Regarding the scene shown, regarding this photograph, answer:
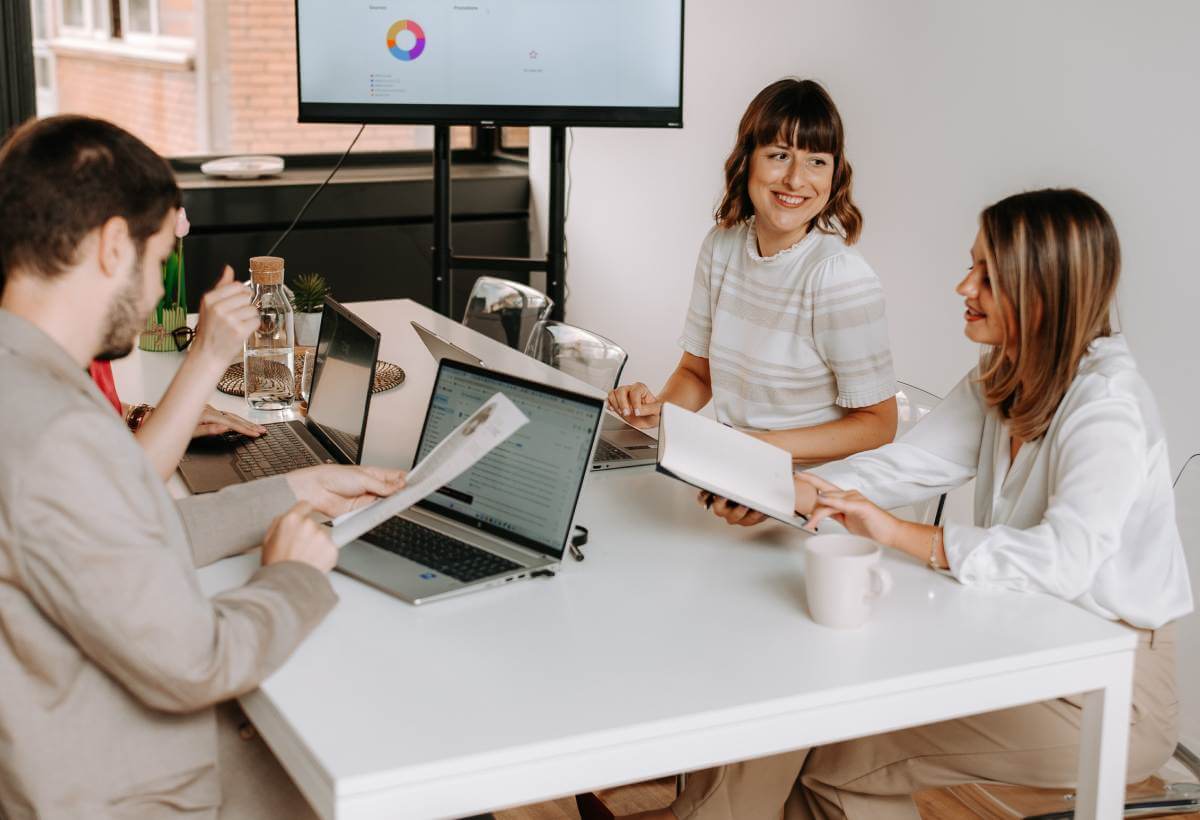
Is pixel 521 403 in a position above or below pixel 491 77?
below

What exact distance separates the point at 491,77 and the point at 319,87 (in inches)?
20.4

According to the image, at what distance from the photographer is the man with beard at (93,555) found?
1.21 metres

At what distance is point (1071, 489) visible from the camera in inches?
65.8

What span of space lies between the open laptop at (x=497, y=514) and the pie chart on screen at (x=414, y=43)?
7.51 ft

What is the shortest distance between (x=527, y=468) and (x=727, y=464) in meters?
0.27

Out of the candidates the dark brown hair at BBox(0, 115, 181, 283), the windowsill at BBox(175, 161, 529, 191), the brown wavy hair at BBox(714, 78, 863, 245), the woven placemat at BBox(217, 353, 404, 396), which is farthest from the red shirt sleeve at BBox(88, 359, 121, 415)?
the windowsill at BBox(175, 161, 529, 191)

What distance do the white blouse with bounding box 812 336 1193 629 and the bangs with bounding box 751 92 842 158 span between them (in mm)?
607

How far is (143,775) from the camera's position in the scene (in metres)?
1.34

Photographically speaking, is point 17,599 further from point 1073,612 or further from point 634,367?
point 634,367

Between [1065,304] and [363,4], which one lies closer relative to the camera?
[1065,304]

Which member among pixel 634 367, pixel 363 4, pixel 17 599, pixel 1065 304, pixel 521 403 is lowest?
pixel 634 367

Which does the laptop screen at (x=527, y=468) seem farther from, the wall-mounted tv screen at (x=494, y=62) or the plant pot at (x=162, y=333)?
the wall-mounted tv screen at (x=494, y=62)

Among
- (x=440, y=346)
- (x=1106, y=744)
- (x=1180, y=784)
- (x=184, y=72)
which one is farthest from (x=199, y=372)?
(x=184, y=72)

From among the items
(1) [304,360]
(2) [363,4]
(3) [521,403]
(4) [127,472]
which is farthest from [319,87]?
(4) [127,472]
